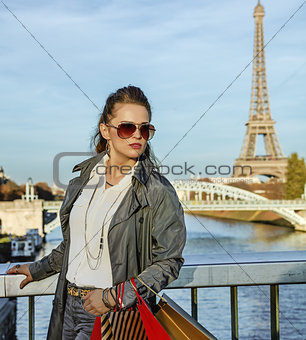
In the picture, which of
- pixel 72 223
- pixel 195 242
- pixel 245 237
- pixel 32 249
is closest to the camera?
pixel 72 223

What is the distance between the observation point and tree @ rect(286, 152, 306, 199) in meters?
33.6

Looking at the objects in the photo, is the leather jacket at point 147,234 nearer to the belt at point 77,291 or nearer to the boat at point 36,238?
the belt at point 77,291

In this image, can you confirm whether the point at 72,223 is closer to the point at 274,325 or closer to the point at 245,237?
the point at 274,325

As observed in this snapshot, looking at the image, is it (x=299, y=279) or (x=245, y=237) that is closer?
(x=299, y=279)

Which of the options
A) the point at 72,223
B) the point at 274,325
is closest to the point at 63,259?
the point at 72,223

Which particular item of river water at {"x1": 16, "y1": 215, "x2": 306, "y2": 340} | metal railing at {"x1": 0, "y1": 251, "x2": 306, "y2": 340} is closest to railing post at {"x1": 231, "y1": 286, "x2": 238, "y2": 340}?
metal railing at {"x1": 0, "y1": 251, "x2": 306, "y2": 340}

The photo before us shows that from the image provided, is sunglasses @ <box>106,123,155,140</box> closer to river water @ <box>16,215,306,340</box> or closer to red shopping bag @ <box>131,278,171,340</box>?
red shopping bag @ <box>131,278,171,340</box>

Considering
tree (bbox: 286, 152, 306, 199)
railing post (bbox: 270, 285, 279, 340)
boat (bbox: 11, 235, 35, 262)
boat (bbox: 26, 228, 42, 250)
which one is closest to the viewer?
railing post (bbox: 270, 285, 279, 340)

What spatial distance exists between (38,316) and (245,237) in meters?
16.1

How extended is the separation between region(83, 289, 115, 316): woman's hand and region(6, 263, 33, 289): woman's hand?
16.8 inches

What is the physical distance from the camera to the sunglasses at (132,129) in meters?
1.37

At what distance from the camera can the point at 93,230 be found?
1.37 m

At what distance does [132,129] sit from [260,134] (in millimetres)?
39387

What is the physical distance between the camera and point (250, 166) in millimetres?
34094
